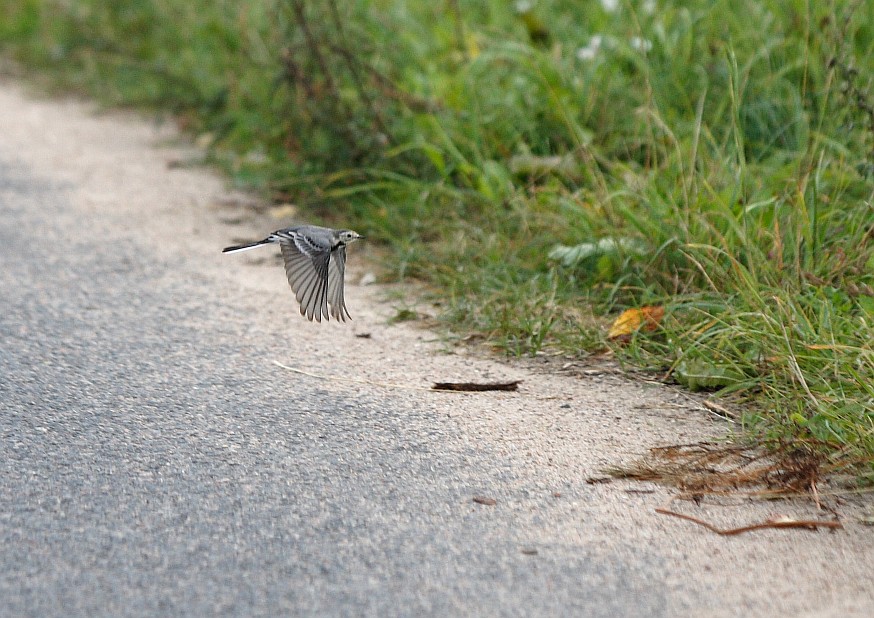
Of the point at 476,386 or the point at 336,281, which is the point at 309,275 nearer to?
the point at 336,281

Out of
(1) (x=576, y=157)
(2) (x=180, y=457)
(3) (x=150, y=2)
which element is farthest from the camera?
(3) (x=150, y=2)

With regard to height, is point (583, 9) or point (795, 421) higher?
point (583, 9)

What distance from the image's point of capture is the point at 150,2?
7.69 meters

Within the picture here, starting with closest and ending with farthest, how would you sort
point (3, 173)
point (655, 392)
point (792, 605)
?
point (792, 605), point (655, 392), point (3, 173)

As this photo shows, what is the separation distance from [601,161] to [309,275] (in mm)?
1829

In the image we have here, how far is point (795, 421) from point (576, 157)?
2.22m

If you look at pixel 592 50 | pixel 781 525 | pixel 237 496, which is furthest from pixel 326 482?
pixel 592 50

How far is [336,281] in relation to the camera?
3.50 metres

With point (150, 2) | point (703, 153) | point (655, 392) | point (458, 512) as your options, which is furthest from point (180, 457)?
point (150, 2)

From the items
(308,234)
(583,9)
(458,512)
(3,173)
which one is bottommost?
(3,173)

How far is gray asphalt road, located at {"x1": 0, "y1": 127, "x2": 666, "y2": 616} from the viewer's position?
7.31 feet

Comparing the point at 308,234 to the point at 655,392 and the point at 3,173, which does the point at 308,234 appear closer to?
the point at 655,392

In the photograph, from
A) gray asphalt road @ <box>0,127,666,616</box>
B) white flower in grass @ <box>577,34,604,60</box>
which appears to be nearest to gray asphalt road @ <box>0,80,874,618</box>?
gray asphalt road @ <box>0,127,666,616</box>

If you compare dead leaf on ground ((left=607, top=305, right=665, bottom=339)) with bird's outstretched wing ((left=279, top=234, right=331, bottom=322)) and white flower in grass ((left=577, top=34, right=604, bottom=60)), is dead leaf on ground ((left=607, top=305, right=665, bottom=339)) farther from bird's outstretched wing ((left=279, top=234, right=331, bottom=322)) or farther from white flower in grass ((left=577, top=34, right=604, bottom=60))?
white flower in grass ((left=577, top=34, right=604, bottom=60))
